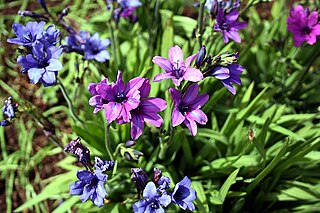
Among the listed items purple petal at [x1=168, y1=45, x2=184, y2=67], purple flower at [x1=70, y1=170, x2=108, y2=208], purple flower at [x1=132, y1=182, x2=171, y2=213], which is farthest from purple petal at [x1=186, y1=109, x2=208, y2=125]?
purple flower at [x1=70, y1=170, x2=108, y2=208]

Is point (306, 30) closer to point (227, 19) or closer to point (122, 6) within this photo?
point (227, 19)

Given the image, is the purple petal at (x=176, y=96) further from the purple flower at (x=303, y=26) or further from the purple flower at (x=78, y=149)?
the purple flower at (x=303, y=26)

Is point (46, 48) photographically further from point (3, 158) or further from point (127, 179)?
point (3, 158)

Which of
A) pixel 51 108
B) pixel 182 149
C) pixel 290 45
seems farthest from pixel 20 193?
pixel 290 45

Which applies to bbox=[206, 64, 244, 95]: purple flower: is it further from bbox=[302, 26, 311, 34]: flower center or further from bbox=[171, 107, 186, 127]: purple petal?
bbox=[302, 26, 311, 34]: flower center

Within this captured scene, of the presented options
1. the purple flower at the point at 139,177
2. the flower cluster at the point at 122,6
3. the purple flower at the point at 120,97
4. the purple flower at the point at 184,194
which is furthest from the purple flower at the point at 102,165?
the flower cluster at the point at 122,6
